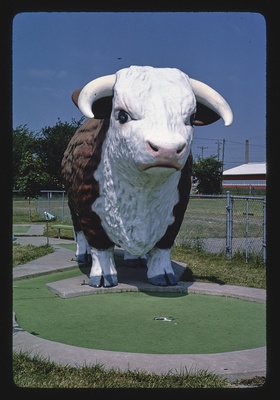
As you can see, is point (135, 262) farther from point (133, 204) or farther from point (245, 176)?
point (245, 176)

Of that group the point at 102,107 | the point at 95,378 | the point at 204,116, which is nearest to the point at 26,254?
the point at 102,107

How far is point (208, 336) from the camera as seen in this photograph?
358 centimetres

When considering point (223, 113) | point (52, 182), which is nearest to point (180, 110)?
point (223, 113)

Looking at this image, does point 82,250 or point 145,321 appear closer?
point 145,321

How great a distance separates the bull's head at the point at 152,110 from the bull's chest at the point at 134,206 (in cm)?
36

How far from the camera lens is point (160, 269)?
17.1 ft

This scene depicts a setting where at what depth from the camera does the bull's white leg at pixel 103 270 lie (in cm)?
509

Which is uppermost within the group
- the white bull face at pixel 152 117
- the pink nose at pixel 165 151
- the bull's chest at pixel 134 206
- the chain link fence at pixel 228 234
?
the white bull face at pixel 152 117

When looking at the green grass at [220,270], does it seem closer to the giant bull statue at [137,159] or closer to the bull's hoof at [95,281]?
the giant bull statue at [137,159]

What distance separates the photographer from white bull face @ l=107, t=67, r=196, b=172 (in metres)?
3.64

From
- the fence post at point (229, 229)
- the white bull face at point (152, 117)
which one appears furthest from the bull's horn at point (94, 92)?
the fence post at point (229, 229)

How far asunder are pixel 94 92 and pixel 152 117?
0.68 m

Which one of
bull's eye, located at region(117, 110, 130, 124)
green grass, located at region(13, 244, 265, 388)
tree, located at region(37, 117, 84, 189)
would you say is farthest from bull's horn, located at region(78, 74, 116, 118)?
tree, located at region(37, 117, 84, 189)
